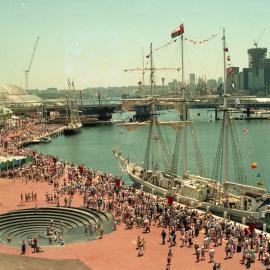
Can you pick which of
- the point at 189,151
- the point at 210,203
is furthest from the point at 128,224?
the point at 189,151

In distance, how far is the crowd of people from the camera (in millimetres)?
27062

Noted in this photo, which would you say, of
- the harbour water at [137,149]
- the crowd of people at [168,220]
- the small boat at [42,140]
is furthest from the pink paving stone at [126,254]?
the small boat at [42,140]

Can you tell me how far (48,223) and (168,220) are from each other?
24.0ft

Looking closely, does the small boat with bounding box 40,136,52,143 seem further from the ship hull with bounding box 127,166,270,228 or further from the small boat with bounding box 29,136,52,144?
the ship hull with bounding box 127,166,270,228

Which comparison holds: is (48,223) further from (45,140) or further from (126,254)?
(45,140)

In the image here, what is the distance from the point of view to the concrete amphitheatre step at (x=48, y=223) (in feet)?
101

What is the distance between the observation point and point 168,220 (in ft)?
106

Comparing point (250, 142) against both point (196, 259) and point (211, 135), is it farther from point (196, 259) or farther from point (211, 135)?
point (196, 259)

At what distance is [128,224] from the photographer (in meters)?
32.1

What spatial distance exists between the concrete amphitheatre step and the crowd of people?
2.98ft

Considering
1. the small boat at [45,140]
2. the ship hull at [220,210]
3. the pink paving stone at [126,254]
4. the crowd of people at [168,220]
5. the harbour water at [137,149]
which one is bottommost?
the harbour water at [137,149]

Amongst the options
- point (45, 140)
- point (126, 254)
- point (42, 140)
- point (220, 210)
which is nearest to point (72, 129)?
point (45, 140)

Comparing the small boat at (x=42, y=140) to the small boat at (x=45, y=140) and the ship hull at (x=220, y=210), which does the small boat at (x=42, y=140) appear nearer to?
the small boat at (x=45, y=140)

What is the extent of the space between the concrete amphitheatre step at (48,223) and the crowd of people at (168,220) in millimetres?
909
